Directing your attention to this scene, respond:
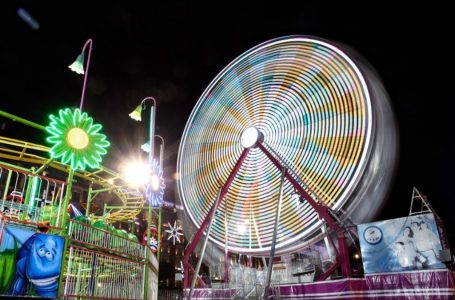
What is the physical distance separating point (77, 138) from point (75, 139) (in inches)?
3.1

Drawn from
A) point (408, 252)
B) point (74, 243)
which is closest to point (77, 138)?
point (74, 243)

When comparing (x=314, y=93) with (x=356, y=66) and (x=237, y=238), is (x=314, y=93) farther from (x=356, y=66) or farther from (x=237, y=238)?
(x=237, y=238)

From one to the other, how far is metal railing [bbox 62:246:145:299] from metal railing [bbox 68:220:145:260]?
9.1 inches

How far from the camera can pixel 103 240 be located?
12133 mm

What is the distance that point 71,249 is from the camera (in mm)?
10805

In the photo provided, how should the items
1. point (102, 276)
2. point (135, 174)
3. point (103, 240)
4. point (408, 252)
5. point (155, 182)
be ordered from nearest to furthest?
point (102, 276) < point (103, 240) < point (408, 252) < point (155, 182) < point (135, 174)

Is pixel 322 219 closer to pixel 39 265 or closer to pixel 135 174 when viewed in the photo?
pixel 135 174

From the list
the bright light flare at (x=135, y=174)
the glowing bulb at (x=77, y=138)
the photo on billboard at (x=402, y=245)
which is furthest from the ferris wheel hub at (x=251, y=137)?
the glowing bulb at (x=77, y=138)

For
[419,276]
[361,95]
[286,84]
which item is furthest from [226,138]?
[419,276]

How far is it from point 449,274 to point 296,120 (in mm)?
9162

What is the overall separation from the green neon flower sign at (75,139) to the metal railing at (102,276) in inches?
104

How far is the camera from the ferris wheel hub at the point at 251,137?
17.6 m

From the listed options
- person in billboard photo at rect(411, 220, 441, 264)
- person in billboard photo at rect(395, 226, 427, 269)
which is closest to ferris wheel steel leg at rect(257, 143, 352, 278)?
person in billboard photo at rect(395, 226, 427, 269)

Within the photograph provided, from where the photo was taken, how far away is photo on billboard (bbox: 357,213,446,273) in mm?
12906
